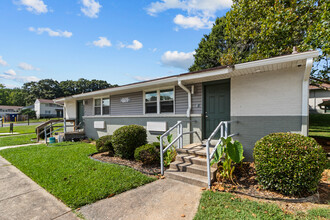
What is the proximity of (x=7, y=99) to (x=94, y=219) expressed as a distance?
291ft

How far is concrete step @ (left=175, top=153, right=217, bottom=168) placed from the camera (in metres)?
4.29

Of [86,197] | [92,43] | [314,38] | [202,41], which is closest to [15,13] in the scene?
[92,43]

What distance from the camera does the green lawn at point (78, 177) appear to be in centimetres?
327

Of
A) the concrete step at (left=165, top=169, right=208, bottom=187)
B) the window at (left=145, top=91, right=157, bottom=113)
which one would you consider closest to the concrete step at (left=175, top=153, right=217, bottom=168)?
the concrete step at (left=165, top=169, right=208, bottom=187)

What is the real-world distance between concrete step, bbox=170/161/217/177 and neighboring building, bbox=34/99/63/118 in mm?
47257

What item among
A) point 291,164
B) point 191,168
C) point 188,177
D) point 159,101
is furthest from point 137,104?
point 291,164

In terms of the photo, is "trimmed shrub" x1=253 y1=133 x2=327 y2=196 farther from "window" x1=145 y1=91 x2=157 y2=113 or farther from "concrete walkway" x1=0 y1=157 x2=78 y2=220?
"window" x1=145 y1=91 x2=157 y2=113

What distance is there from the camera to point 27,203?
305 cm

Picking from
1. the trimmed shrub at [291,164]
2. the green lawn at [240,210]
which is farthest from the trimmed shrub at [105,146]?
the trimmed shrub at [291,164]

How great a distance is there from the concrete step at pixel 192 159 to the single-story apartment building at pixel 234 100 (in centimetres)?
133

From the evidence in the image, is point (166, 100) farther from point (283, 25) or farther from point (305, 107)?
point (283, 25)

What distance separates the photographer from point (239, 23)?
10.5 metres

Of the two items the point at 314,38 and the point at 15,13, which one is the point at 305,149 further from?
the point at 15,13

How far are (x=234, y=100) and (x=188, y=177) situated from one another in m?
2.89
